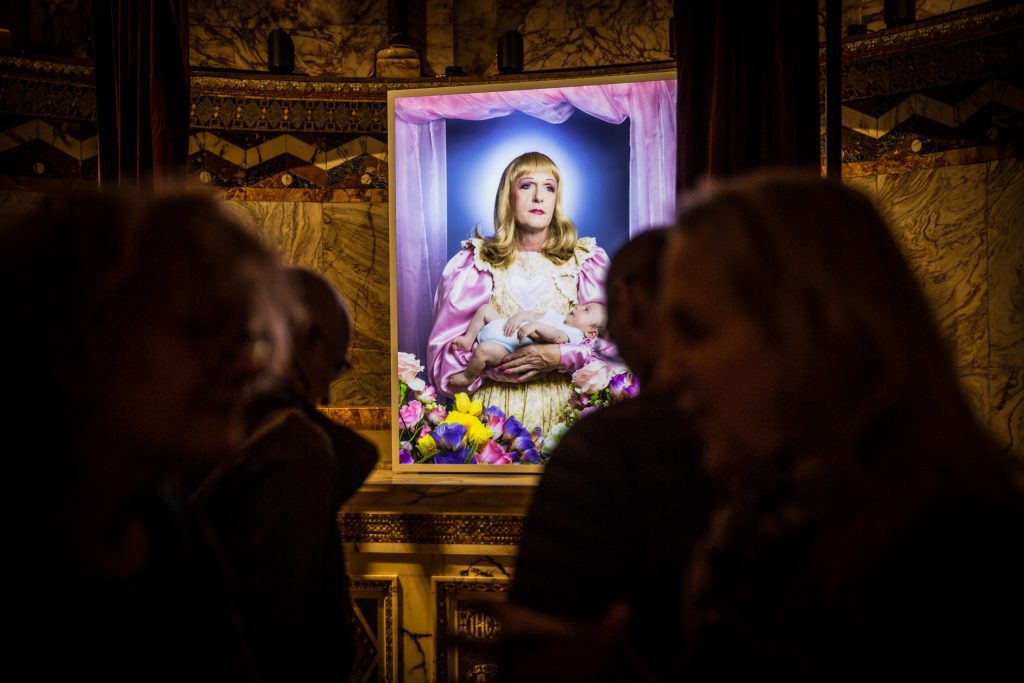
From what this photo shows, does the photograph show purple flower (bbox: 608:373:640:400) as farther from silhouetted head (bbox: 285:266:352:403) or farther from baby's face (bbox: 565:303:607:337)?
silhouetted head (bbox: 285:266:352:403)

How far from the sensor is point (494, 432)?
3395 millimetres

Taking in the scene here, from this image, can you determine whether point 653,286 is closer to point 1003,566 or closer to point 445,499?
point 1003,566

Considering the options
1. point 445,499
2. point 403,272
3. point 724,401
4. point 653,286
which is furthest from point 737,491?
point 403,272

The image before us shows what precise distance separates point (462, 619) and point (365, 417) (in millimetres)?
1491

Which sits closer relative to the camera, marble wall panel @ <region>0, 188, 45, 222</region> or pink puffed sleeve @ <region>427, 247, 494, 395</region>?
pink puffed sleeve @ <region>427, 247, 494, 395</region>

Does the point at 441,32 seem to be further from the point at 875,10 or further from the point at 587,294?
the point at 875,10

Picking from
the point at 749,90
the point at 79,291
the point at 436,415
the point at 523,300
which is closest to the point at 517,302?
the point at 523,300

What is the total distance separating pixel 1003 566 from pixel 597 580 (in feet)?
1.85

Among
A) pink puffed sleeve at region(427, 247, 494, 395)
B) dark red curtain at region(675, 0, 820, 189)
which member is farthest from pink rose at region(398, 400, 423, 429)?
dark red curtain at region(675, 0, 820, 189)

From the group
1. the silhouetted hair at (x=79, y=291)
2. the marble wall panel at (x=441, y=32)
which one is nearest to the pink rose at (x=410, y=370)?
the marble wall panel at (x=441, y=32)

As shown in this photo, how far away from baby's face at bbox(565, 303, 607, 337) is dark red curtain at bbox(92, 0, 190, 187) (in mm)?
1592

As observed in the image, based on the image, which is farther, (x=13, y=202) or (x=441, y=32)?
(x=441, y=32)

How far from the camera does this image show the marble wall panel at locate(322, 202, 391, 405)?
4.23m

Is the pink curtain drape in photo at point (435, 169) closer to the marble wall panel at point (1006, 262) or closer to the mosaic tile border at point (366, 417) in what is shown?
the mosaic tile border at point (366, 417)
